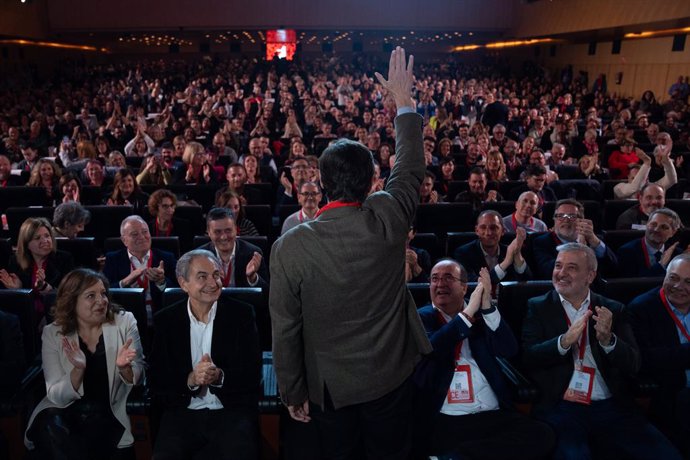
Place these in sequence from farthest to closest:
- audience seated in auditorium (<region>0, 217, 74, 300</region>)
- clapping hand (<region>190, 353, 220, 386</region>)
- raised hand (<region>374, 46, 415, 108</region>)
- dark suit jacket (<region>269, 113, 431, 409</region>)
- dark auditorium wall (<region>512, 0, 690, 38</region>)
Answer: dark auditorium wall (<region>512, 0, 690, 38</region>)
audience seated in auditorium (<region>0, 217, 74, 300</region>)
clapping hand (<region>190, 353, 220, 386</region>)
raised hand (<region>374, 46, 415, 108</region>)
dark suit jacket (<region>269, 113, 431, 409</region>)

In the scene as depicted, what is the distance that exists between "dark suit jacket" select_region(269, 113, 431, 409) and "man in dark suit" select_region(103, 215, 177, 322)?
1807 millimetres

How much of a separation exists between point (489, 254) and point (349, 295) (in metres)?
2.24

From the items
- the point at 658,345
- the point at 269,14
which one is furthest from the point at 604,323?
the point at 269,14

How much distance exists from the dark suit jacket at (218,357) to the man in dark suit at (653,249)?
2.51 m

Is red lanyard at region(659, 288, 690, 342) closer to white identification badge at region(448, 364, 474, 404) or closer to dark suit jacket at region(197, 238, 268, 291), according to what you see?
white identification badge at region(448, 364, 474, 404)

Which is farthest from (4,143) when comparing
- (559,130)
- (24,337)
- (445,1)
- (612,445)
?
(445,1)

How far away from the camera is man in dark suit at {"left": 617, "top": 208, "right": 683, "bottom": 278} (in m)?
3.56

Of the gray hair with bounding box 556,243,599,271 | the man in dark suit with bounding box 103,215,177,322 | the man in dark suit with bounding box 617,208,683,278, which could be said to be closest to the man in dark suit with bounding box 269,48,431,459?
the gray hair with bounding box 556,243,599,271

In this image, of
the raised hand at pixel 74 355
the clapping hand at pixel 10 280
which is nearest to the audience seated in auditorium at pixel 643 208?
the raised hand at pixel 74 355

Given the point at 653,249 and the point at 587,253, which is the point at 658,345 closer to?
the point at 587,253

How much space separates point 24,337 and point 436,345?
1.94 meters

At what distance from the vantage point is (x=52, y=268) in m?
3.42

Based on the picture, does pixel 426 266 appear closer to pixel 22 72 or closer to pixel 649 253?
pixel 649 253

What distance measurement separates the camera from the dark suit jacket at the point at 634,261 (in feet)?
11.9
